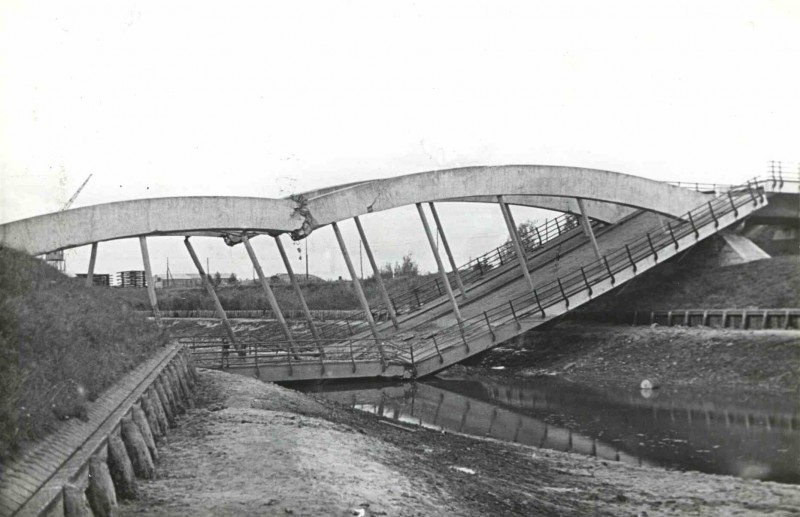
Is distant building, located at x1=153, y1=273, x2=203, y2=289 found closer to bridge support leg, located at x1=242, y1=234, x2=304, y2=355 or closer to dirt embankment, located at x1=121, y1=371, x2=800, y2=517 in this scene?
bridge support leg, located at x1=242, y1=234, x2=304, y2=355

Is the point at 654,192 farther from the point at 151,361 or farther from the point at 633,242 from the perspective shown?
the point at 151,361

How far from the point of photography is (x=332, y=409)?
17016 millimetres

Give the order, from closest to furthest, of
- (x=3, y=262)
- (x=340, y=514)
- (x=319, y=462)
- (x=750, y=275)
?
(x=340, y=514), (x=319, y=462), (x=3, y=262), (x=750, y=275)

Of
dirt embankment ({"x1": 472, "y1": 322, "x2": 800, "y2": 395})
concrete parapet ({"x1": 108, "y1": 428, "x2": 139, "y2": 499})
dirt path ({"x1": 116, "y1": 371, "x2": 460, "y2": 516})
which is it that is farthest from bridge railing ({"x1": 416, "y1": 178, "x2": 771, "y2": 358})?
concrete parapet ({"x1": 108, "y1": 428, "x2": 139, "y2": 499})

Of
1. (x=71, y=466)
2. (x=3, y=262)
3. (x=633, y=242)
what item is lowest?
(x=71, y=466)

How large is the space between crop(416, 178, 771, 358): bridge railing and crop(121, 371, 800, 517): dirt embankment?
11248mm

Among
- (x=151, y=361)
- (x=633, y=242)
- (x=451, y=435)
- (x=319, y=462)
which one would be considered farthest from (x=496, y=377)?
(x=319, y=462)

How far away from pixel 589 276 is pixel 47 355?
22.3 metres

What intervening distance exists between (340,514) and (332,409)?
9763 millimetres

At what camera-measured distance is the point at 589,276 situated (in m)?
28.1

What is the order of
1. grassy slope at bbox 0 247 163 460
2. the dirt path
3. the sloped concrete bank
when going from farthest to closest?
the dirt path < grassy slope at bbox 0 247 163 460 < the sloped concrete bank

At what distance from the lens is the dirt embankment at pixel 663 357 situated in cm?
2086

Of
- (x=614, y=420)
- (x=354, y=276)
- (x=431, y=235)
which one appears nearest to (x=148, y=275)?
(x=354, y=276)

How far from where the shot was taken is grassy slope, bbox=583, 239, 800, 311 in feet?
87.9
